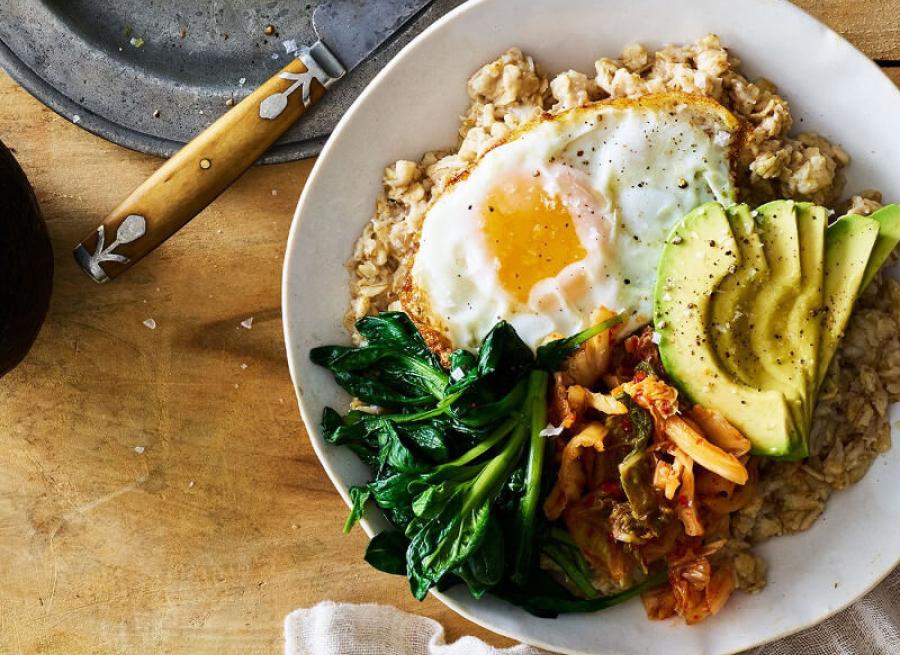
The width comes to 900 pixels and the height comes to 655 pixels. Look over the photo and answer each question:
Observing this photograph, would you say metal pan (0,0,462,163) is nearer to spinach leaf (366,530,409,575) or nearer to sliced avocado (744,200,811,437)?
spinach leaf (366,530,409,575)

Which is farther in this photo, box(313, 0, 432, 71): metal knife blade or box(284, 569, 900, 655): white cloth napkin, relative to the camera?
box(284, 569, 900, 655): white cloth napkin

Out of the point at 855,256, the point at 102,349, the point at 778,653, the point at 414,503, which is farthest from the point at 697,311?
the point at 102,349

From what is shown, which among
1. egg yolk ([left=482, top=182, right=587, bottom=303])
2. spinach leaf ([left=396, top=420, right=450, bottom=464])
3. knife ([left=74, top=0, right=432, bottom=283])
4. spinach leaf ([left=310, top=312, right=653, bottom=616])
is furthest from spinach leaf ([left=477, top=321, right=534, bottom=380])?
knife ([left=74, top=0, right=432, bottom=283])

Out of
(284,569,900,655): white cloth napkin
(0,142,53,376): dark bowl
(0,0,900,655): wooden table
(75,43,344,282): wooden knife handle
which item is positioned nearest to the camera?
(0,142,53,376): dark bowl

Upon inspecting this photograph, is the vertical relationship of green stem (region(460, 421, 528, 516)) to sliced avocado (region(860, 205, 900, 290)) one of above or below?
above

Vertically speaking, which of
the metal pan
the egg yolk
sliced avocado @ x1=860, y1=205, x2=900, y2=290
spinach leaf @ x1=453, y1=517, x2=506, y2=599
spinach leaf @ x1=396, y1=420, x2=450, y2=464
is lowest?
spinach leaf @ x1=453, y1=517, x2=506, y2=599

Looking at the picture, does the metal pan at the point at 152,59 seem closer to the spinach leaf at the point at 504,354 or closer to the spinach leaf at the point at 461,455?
the spinach leaf at the point at 461,455

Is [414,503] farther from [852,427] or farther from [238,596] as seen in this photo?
[852,427]

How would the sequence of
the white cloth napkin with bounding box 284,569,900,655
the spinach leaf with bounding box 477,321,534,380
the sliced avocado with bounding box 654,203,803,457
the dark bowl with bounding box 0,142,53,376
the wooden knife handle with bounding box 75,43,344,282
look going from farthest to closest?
the white cloth napkin with bounding box 284,569,900,655, the wooden knife handle with bounding box 75,43,344,282, the dark bowl with bounding box 0,142,53,376, the spinach leaf with bounding box 477,321,534,380, the sliced avocado with bounding box 654,203,803,457
